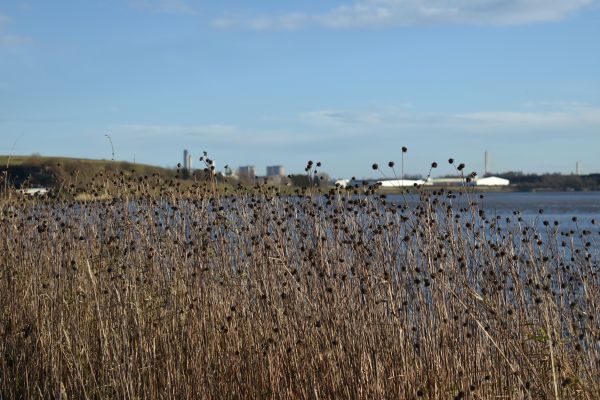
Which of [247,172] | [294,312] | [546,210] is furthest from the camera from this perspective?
[546,210]

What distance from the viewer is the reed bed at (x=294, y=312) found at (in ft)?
19.6

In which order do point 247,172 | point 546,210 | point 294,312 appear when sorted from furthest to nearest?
point 546,210 → point 247,172 → point 294,312

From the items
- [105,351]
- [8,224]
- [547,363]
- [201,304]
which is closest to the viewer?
[547,363]

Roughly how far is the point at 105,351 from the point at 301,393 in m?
1.51

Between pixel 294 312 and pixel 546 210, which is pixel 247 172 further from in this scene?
pixel 546 210

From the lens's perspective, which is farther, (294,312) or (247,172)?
(247,172)

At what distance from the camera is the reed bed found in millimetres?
5988

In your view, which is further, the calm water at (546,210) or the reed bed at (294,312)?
the calm water at (546,210)

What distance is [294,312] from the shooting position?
6457mm

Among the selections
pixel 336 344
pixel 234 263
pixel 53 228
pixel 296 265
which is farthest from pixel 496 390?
pixel 53 228

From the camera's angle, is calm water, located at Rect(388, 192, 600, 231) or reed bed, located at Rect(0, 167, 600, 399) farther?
calm water, located at Rect(388, 192, 600, 231)

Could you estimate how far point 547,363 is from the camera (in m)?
5.92

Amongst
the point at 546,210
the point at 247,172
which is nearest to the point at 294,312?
the point at 247,172

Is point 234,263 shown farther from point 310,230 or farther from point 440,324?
point 440,324
